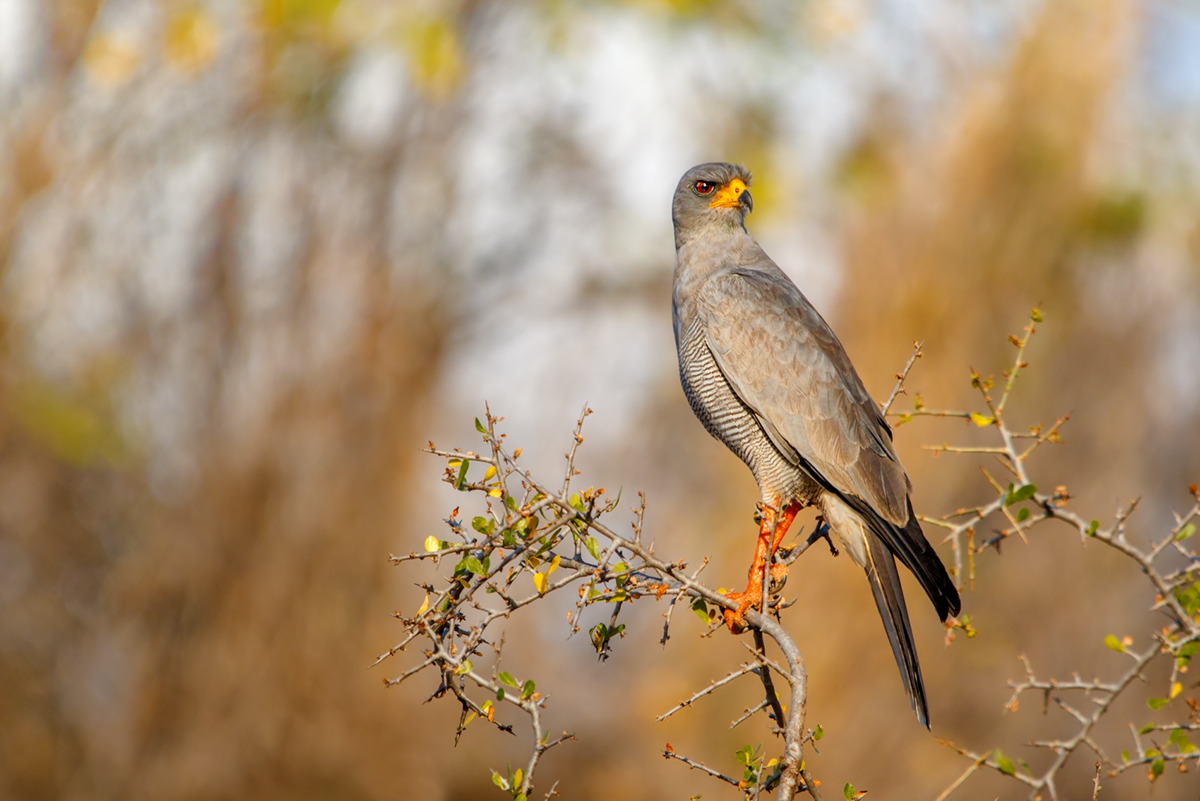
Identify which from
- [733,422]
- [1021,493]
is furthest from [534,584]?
[733,422]

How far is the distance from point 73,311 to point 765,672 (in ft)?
20.3

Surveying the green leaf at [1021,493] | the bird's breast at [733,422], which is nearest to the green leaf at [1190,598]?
the green leaf at [1021,493]

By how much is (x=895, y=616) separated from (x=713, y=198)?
1820 mm

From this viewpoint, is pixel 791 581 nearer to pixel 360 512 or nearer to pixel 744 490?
pixel 744 490

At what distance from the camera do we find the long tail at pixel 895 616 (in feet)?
9.34

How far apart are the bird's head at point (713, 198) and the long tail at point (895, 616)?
143cm

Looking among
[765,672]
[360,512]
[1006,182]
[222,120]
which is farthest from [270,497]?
[1006,182]

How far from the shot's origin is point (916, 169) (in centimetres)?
880

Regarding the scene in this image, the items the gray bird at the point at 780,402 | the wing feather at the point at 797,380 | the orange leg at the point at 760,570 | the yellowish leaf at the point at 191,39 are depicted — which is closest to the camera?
the orange leg at the point at 760,570

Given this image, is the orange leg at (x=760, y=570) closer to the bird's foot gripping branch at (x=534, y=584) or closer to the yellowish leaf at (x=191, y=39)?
the bird's foot gripping branch at (x=534, y=584)

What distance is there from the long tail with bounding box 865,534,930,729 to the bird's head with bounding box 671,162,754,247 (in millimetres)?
1429

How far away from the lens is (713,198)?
4.09 meters

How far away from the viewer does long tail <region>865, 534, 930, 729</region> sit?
112 inches

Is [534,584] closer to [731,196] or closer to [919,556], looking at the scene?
[919,556]
